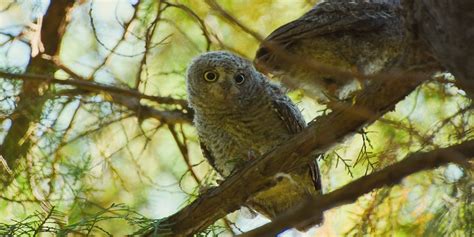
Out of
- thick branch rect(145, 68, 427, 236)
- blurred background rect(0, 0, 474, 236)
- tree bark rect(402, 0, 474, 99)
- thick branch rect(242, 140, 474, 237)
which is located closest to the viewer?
thick branch rect(242, 140, 474, 237)

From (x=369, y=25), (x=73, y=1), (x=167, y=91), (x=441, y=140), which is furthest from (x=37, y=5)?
(x=441, y=140)

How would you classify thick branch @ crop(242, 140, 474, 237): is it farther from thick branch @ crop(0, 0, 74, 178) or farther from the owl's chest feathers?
thick branch @ crop(0, 0, 74, 178)

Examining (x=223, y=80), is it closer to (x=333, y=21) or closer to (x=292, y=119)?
(x=292, y=119)

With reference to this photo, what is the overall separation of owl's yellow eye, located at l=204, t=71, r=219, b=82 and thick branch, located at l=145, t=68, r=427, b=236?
1.10m

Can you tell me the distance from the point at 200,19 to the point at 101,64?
69 centimetres

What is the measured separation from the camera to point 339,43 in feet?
14.4

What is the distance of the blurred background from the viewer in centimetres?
429

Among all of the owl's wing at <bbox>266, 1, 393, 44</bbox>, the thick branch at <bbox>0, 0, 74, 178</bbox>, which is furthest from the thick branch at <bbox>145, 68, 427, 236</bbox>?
the thick branch at <bbox>0, 0, 74, 178</bbox>

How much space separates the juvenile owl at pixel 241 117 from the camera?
176 inches

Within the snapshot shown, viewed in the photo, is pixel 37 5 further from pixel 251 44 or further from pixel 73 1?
pixel 251 44

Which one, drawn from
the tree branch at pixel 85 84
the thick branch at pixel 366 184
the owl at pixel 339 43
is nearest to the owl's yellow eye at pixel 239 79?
the owl at pixel 339 43

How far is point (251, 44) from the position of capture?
5.14 meters

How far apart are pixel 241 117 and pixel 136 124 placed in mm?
901

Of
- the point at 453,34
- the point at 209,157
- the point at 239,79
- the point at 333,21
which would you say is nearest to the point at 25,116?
the point at 209,157
